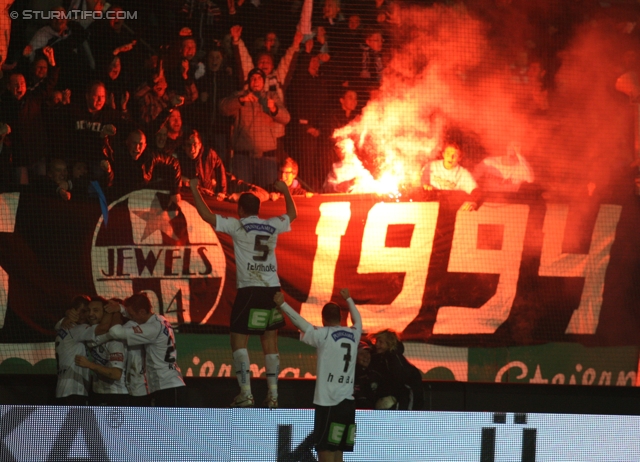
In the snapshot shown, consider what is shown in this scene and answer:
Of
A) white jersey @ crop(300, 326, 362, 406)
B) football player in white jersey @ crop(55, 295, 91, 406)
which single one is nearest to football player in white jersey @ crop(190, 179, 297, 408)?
white jersey @ crop(300, 326, 362, 406)

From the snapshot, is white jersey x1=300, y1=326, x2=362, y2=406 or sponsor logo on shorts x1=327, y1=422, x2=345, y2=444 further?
white jersey x1=300, y1=326, x2=362, y2=406

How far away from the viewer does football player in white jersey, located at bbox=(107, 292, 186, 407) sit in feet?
23.6

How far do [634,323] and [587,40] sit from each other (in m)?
3.59

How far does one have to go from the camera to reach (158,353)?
7.25 m

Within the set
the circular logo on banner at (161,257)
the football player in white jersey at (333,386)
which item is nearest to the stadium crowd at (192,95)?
the circular logo on banner at (161,257)

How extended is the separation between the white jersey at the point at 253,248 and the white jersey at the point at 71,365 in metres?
1.46

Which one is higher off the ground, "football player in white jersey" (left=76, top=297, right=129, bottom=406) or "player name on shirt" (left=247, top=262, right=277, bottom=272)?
"player name on shirt" (left=247, top=262, right=277, bottom=272)

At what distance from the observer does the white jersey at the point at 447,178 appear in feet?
34.8

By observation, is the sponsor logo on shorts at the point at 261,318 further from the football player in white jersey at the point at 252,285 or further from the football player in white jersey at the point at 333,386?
the football player in white jersey at the point at 333,386

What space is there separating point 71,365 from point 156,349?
0.82 m

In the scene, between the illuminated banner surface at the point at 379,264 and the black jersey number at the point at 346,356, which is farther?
the illuminated banner surface at the point at 379,264

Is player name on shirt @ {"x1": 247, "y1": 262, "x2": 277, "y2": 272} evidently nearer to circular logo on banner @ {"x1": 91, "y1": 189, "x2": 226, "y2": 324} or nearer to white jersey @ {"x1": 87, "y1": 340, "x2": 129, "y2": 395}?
white jersey @ {"x1": 87, "y1": 340, "x2": 129, "y2": 395}

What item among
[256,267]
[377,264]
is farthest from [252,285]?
[377,264]

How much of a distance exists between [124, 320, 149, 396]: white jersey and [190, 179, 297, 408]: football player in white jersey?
2.49 ft
